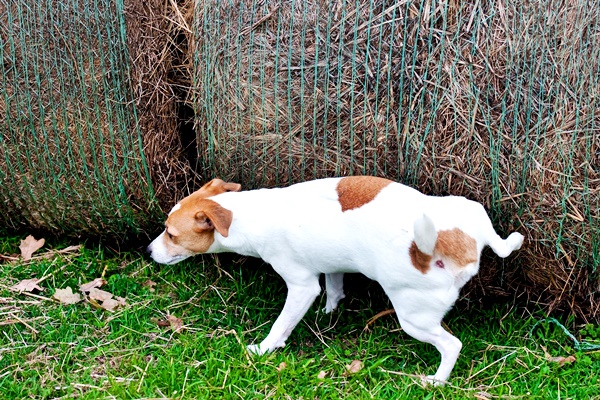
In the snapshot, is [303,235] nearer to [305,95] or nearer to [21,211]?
[305,95]

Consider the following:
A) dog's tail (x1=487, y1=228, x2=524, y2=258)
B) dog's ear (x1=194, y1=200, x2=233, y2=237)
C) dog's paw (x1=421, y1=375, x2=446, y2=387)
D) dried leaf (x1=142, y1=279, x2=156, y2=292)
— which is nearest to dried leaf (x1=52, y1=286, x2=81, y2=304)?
dried leaf (x1=142, y1=279, x2=156, y2=292)

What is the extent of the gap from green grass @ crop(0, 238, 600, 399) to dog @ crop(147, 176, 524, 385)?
0.19 metres

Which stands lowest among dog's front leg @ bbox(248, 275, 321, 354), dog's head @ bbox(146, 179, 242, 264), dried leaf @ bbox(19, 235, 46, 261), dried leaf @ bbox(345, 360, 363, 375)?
dried leaf @ bbox(345, 360, 363, 375)

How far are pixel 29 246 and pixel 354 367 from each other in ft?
7.30

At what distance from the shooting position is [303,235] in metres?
3.65

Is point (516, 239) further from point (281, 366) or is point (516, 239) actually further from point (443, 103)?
point (281, 366)

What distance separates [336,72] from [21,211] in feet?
7.08

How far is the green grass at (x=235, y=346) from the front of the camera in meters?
3.50

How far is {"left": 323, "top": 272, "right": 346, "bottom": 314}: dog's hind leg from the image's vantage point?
4094mm

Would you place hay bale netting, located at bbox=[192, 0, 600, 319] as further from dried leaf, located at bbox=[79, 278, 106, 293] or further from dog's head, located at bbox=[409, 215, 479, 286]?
dried leaf, located at bbox=[79, 278, 106, 293]

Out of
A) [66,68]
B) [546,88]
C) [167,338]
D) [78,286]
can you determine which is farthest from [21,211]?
[546,88]

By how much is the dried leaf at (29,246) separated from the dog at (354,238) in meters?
1.12

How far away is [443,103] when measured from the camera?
11.5ft

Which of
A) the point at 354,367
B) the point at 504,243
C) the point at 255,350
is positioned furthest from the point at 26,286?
the point at 504,243
